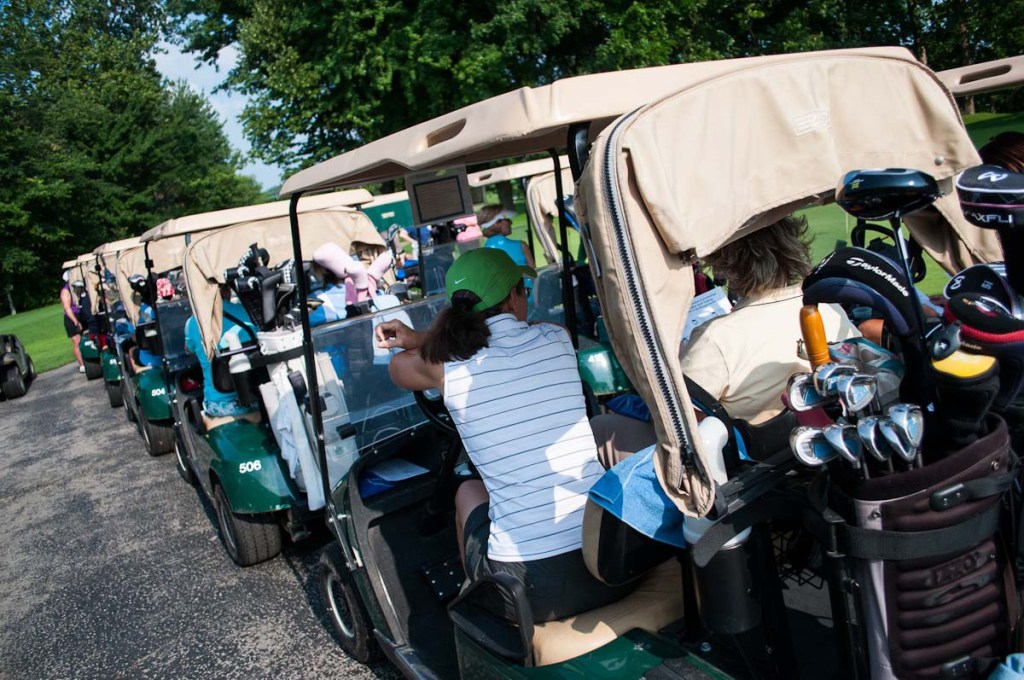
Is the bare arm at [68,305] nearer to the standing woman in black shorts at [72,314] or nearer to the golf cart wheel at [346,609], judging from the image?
the standing woman in black shorts at [72,314]

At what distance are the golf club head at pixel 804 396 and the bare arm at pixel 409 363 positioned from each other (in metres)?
1.10

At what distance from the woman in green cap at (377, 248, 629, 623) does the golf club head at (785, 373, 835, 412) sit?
0.83 m

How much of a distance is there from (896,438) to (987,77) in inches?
92.6

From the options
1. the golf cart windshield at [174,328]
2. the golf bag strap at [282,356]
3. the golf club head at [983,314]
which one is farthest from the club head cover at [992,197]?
the golf cart windshield at [174,328]

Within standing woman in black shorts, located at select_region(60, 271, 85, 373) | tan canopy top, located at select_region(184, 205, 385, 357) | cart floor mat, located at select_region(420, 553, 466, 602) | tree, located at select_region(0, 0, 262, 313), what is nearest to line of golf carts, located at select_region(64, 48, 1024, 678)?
cart floor mat, located at select_region(420, 553, 466, 602)

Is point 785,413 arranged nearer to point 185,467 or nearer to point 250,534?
point 250,534

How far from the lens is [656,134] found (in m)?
1.50

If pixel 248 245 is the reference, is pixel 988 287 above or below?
below

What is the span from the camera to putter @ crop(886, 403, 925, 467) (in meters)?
1.35

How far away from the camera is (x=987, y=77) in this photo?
3.03 metres

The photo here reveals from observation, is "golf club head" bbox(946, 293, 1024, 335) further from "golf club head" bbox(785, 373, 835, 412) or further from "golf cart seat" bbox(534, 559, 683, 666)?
"golf cart seat" bbox(534, 559, 683, 666)

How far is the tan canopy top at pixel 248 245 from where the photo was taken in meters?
5.24

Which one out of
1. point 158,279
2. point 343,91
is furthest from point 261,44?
point 158,279

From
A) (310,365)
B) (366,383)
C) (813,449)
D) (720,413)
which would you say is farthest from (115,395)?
(813,449)
